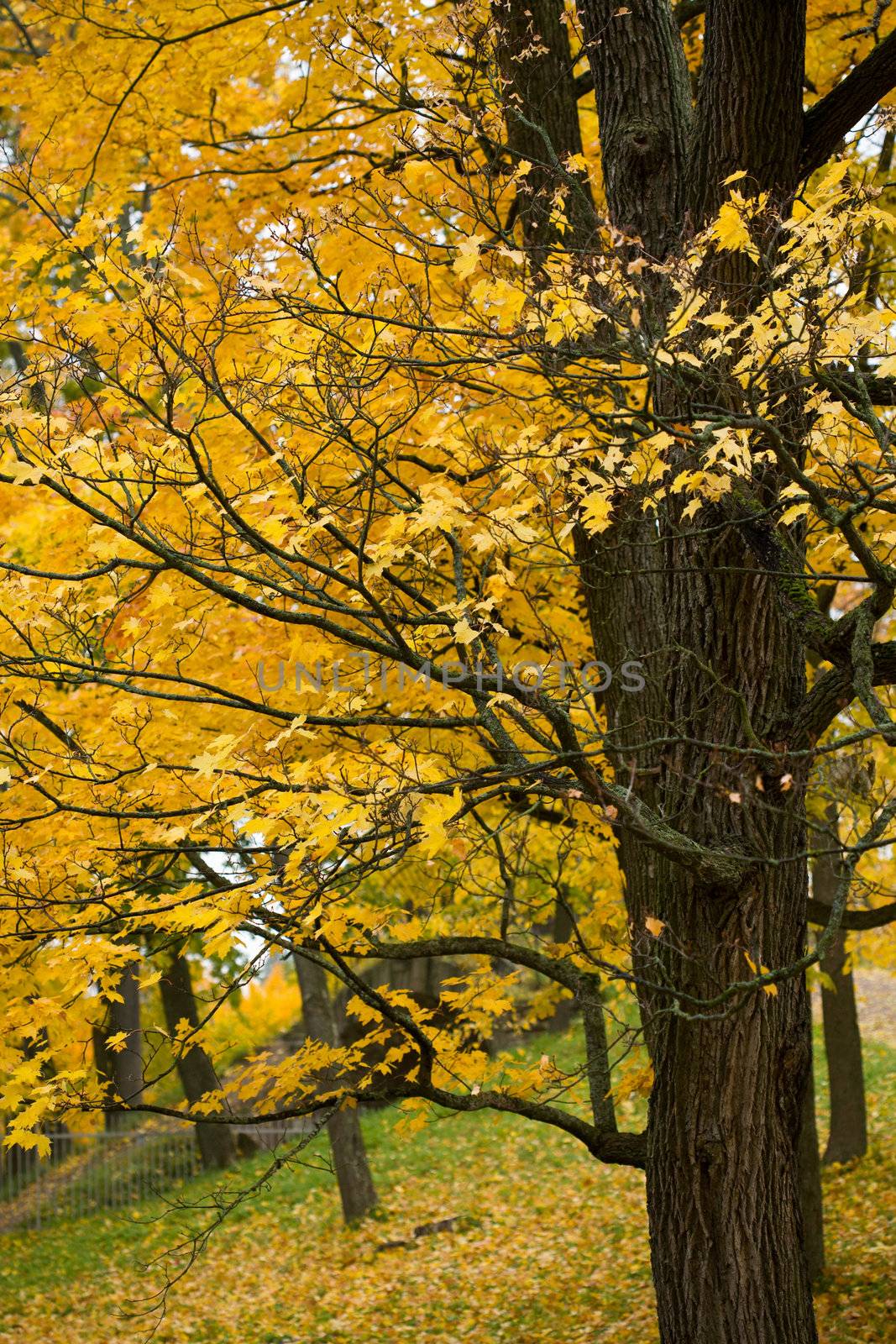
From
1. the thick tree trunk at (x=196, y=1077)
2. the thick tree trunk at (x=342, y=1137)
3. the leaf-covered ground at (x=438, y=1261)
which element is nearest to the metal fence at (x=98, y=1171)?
the thick tree trunk at (x=196, y=1077)

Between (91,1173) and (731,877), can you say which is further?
(91,1173)


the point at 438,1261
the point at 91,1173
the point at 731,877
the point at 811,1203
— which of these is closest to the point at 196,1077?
the point at 91,1173

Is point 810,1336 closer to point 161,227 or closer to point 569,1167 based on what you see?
point 161,227

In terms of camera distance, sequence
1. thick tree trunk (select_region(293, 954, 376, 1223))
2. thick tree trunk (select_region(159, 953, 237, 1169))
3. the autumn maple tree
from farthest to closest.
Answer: thick tree trunk (select_region(159, 953, 237, 1169)) → thick tree trunk (select_region(293, 954, 376, 1223)) → the autumn maple tree

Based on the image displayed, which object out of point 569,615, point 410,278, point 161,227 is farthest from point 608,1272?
point 161,227

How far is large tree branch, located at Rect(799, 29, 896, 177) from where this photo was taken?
4359mm

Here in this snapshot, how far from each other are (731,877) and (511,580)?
4.55 feet

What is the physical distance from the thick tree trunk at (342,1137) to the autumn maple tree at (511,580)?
17.1ft

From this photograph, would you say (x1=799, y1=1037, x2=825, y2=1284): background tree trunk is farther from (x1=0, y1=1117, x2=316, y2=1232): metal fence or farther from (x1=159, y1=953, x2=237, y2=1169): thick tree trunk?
(x1=0, y1=1117, x2=316, y2=1232): metal fence

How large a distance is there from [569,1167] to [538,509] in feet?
32.2

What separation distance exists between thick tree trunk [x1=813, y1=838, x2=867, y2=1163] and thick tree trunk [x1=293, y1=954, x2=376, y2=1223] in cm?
446

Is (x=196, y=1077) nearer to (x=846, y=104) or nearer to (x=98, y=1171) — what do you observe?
(x=98, y=1171)

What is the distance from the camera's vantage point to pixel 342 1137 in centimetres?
1172

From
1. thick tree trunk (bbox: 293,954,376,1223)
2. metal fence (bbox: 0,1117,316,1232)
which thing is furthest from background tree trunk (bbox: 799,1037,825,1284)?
metal fence (bbox: 0,1117,316,1232)
